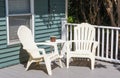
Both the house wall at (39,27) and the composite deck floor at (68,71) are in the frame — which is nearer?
the composite deck floor at (68,71)

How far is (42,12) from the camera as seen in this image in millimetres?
7051

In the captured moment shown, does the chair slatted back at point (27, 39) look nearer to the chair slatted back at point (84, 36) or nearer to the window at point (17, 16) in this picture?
the window at point (17, 16)

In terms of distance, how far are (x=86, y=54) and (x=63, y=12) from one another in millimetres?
1999

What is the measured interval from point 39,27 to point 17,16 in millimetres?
735

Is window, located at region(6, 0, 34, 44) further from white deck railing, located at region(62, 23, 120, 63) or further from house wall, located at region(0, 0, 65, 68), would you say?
white deck railing, located at region(62, 23, 120, 63)

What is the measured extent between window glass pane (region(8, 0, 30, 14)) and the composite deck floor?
1306mm

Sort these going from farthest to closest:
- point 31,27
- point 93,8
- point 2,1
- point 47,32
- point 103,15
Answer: point 103,15 → point 93,8 → point 47,32 → point 31,27 → point 2,1

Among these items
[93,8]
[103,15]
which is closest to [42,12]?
[93,8]

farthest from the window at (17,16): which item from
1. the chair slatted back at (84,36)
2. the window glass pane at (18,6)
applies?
the chair slatted back at (84,36)

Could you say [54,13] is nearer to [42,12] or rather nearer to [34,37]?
[42,12]

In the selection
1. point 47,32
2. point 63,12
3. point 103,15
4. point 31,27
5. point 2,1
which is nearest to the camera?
point 2,1

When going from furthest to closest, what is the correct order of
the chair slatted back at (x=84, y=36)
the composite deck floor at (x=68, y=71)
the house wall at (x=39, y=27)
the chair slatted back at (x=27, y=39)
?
the chair slatted back at (x=84, y=36) < the house wall at (x=39, y=27) < the chair slatted back at (x=27, y=39) < the composite deck floor at (x=68, y=71)

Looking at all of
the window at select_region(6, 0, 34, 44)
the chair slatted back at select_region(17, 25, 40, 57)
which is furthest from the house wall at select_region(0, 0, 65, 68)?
the chair slatted back at select_region(17, 25, 40, 57)

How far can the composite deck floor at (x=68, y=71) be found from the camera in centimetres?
571
